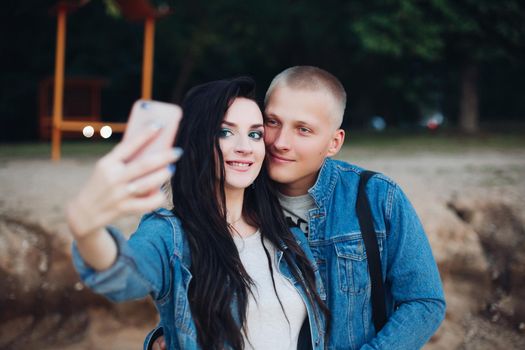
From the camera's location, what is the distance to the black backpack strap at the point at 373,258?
8.29 feet

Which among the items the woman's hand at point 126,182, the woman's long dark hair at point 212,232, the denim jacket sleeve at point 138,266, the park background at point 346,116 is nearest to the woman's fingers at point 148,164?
the woman's hand at point 126,182

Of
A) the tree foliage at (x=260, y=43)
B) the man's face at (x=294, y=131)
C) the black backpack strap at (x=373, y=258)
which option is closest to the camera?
the black backpack strap at (x=373, y=258)

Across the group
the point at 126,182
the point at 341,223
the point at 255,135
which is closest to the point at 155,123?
the point at 126,182

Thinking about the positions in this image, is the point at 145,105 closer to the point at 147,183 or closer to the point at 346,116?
the point at 147,183

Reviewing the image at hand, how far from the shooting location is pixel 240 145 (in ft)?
7.50

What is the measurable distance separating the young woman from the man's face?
17cm

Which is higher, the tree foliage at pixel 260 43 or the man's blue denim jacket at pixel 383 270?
the tree foliage at pixel 260 43

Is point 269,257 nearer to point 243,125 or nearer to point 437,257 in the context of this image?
point 243,125

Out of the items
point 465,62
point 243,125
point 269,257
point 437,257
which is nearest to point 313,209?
point 269,257

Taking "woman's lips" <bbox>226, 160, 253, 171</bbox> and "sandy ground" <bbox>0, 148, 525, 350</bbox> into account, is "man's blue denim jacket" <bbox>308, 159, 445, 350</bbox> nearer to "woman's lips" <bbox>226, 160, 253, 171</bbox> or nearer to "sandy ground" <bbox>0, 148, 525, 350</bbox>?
"woman's lips" <bbox>226, 160, 253, 171</bbox>

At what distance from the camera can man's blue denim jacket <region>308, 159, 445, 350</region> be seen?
8.13ft

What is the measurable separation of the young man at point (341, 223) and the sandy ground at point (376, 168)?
114 inches

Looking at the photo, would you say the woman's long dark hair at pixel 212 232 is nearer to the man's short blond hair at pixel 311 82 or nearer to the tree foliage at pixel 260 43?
the man's short blond hair at pixel 311 82

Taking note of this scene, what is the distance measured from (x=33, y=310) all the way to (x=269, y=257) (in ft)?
11.0
